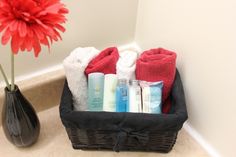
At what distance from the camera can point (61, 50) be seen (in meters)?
0.90

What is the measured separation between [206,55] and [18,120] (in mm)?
427

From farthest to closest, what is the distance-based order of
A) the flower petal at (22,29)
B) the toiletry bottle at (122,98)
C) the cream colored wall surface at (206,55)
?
1. the toiletry bottle at (122,98)
2. the cream colored wall surface at (206,55)
3. the flower petal at (22,29)

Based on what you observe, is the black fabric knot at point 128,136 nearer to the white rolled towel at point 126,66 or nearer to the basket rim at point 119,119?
the basket rim at point 119,119

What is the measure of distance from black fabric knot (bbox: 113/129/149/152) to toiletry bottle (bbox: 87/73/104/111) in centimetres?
9

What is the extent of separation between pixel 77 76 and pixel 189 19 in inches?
11.1

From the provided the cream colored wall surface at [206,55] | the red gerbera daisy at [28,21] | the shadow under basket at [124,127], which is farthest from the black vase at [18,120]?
the cream colored wall surface at [206,55]

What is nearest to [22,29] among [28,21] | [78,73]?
[28,21]

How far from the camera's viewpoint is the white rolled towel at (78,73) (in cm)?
78

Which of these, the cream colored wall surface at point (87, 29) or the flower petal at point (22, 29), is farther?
the cream colored wall surface at point (87, 29)

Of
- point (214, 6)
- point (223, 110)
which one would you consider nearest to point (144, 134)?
point (223, 110)

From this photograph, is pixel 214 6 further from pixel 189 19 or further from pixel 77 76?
pixel 77 76

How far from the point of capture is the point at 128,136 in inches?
29.4

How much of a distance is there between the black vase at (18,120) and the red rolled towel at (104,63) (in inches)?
6.3

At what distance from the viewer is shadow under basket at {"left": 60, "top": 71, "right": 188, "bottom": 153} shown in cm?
71
